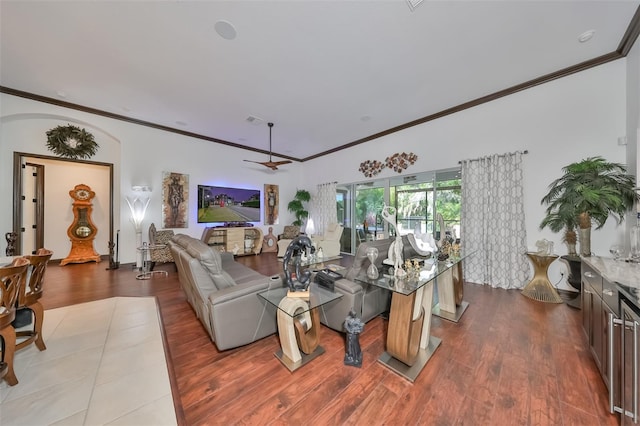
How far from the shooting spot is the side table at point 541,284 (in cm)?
299

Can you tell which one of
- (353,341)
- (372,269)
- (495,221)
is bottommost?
(353,341)

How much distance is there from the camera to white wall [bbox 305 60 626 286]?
9.36 ft

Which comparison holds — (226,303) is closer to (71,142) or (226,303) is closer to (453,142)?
(453,142)

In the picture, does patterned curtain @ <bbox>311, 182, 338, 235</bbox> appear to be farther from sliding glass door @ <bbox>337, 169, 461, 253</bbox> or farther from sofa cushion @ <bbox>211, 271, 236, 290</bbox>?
sofa cushion @ <bbox>211, 271, 236, 290</bbox>

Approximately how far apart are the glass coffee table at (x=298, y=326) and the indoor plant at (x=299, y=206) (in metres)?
5.39

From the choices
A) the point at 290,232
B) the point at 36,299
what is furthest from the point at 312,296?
the point at 290,232

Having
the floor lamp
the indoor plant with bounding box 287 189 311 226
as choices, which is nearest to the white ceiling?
the floor lamp

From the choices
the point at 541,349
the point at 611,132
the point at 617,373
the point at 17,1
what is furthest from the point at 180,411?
the point at 611,132

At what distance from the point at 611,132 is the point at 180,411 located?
5577 mm

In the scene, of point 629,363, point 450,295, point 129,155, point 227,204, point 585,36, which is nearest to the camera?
point 629,363

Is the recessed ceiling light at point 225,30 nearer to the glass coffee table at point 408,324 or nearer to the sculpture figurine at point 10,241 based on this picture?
the glass coffee table at point 408,324

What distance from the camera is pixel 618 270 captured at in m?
1.60

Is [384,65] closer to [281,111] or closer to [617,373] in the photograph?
[281,111]

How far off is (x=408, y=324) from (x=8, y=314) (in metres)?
2.92
